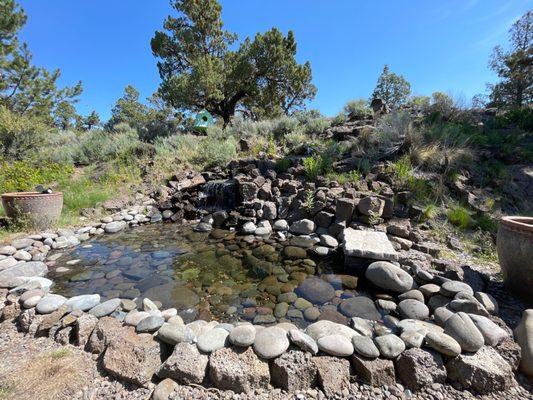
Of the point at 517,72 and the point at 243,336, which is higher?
the point at 517,72

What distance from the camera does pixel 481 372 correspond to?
164 centimetres

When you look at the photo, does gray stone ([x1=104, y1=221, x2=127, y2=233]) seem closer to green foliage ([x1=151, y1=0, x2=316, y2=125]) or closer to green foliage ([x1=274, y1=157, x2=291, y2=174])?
green foliage ([x1=274, y1=157, x2=291, y2=174])

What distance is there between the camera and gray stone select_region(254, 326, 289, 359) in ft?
5.74

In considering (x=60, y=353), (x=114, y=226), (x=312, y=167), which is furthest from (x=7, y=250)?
(x=312, y=167)

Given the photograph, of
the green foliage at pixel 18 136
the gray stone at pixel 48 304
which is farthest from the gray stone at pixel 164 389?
the green foliage at pixel 18 136

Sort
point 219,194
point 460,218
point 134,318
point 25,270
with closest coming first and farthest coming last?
point 134,318 → point 25,270 → point 460,218 → point 219,194

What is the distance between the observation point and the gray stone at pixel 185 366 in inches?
65.3

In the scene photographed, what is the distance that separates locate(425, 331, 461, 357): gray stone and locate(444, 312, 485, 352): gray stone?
5 cm

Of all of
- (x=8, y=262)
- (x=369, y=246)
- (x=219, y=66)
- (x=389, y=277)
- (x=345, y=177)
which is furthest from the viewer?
(x=219, y=66)

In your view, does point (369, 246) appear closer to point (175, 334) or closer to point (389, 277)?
point (389, 277)

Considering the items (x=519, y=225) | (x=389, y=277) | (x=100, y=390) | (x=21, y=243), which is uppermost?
(x=519, y=225)

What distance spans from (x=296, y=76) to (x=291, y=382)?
46.5ft

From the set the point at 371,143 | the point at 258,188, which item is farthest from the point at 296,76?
the point at 258,188

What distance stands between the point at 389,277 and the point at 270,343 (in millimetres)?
1734
